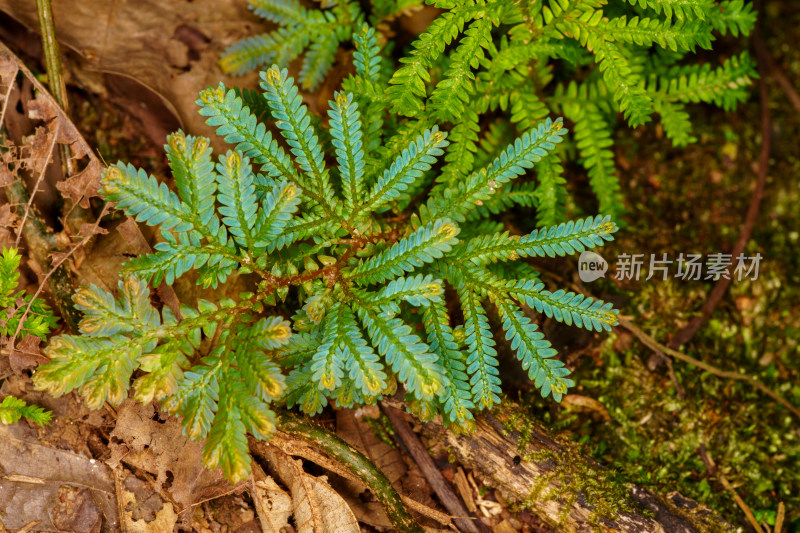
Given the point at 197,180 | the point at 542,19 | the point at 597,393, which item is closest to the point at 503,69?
the point at 542,19

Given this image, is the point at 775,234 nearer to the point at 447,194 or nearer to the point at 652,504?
the point at 652,504

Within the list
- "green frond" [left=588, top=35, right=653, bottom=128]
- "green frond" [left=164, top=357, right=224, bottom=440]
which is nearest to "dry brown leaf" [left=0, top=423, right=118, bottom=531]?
"green frond" [left=164, top=357, right=224, bottom=440]

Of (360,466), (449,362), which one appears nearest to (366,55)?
(449,362)

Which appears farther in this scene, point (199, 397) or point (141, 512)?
point (141, 512)

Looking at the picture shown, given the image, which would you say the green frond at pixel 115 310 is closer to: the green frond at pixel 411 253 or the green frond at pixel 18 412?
the green frond at pixel 18 412

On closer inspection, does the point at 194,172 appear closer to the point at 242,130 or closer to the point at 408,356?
the point at 242,130

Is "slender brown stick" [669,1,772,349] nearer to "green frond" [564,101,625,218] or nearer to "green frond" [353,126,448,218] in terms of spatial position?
"green frond" [564,101,625,218]
